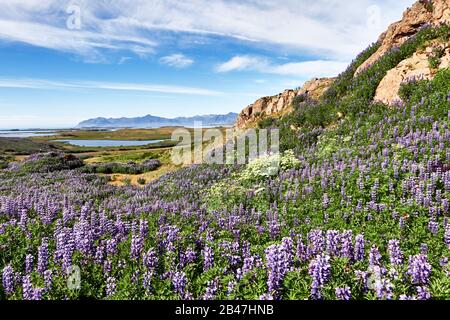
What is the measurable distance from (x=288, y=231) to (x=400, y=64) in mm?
15306

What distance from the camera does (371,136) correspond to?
14.0 meters

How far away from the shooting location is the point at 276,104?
33344mm

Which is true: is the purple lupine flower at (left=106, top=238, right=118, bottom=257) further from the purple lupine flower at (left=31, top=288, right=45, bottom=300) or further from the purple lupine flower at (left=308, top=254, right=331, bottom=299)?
the purple lupine flower at (left=308, top=254, right=331, bottom=299)

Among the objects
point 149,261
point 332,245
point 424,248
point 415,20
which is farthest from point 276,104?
point 149,261

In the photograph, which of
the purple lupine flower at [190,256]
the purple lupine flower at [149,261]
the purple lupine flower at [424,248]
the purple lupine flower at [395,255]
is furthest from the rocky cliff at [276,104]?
the purple lupine flower at [149,261]

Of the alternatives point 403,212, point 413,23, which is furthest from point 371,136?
point 413,23

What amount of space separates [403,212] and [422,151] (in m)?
3.87

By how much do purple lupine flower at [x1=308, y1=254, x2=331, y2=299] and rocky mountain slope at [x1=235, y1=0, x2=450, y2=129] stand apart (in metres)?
14.2

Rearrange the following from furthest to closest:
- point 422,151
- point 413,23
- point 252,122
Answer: point 252,122, point 413,23, point 422,151

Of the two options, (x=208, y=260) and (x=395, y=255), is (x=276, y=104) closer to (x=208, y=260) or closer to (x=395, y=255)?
(x=208, y=260)

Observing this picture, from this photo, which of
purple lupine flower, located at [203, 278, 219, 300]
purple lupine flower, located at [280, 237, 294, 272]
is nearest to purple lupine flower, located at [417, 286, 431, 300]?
purple lupine flower, located at [280, 237, 294, 272]

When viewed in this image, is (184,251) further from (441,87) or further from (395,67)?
(395,67)

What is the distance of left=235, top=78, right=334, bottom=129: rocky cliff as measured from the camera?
30642 mm

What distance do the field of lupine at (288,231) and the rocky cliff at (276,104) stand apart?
46.8 feet
